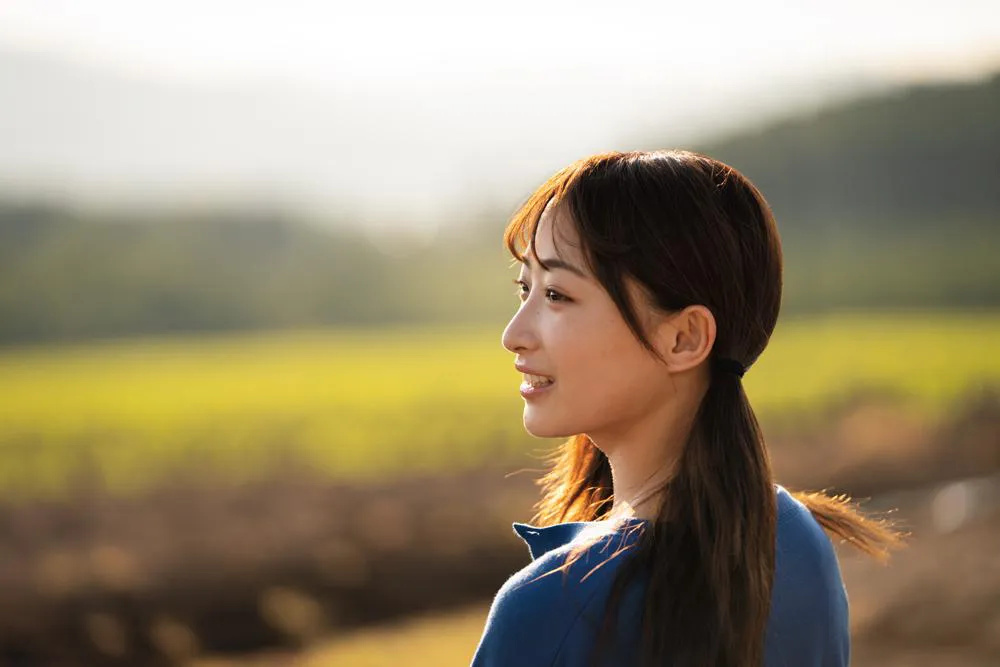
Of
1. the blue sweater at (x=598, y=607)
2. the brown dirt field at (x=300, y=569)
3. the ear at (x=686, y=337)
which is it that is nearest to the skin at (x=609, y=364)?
the ear at (x=686, y=337)

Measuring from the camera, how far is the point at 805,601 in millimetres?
1644

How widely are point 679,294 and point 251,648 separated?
6713 millimetres

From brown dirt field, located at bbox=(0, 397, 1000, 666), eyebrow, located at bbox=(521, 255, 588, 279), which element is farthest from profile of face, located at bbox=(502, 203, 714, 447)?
brown dirt field, located at bbox=(0, 397, 1000, 666)

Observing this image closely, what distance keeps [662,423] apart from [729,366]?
0.14 m

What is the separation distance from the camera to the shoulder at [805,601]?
1617 millimetres

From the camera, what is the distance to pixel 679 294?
1.66 metres

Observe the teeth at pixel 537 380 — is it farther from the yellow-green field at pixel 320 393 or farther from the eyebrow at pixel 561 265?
the yellow-green field at pixel 320 393

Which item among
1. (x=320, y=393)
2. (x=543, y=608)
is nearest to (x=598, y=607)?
(x=543, y=608)

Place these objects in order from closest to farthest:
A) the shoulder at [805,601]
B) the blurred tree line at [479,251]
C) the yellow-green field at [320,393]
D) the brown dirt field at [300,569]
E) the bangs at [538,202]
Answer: the shoulder at [805,601] → the bangs at [538,202] → the brown dirt field at [300,569] → the yellow-green field at [320,393] → the blurred tree line at [479,251]

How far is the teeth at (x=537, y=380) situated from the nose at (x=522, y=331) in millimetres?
54

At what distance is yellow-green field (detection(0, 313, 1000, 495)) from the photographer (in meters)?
12.0

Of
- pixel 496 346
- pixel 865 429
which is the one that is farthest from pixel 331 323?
pixel 865 429

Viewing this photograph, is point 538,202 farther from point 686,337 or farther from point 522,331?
point 686,337

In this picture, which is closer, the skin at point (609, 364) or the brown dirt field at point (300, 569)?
the skin at point (609, 364)
